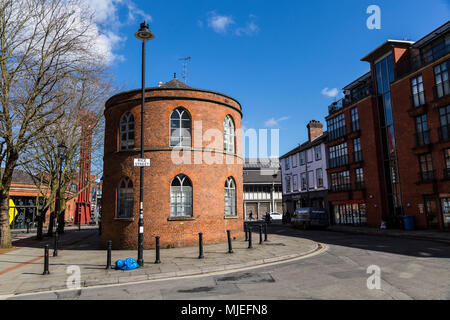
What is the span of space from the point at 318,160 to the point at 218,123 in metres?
25.6

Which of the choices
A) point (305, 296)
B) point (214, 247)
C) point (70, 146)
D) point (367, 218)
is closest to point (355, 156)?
point (367, 218)

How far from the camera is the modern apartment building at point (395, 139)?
23.2m

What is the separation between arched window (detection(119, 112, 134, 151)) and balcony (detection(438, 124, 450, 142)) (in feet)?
70.8

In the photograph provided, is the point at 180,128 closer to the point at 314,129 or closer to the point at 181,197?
the point at 181,197

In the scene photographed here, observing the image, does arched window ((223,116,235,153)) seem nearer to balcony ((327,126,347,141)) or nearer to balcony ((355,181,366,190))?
balcony ((355,181,366,190))

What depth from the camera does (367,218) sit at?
30.9m

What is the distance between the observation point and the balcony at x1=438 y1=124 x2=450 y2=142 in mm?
22531

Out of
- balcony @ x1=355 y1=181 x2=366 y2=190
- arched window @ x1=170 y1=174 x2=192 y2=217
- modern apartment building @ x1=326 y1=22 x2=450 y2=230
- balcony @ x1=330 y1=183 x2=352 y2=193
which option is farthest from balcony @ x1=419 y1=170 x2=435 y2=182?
arched window @ x1=170 y1=174 x2=192 y2=217

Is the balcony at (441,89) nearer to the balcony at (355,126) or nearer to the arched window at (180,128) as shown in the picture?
the balcony at (355,126)

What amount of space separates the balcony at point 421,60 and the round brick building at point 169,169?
18.0 metres

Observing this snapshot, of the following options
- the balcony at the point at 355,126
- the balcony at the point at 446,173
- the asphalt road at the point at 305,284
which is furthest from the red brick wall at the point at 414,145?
the asphalt road at the point at 305,284

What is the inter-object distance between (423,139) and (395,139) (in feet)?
10.9

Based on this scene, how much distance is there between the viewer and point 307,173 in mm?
41250
